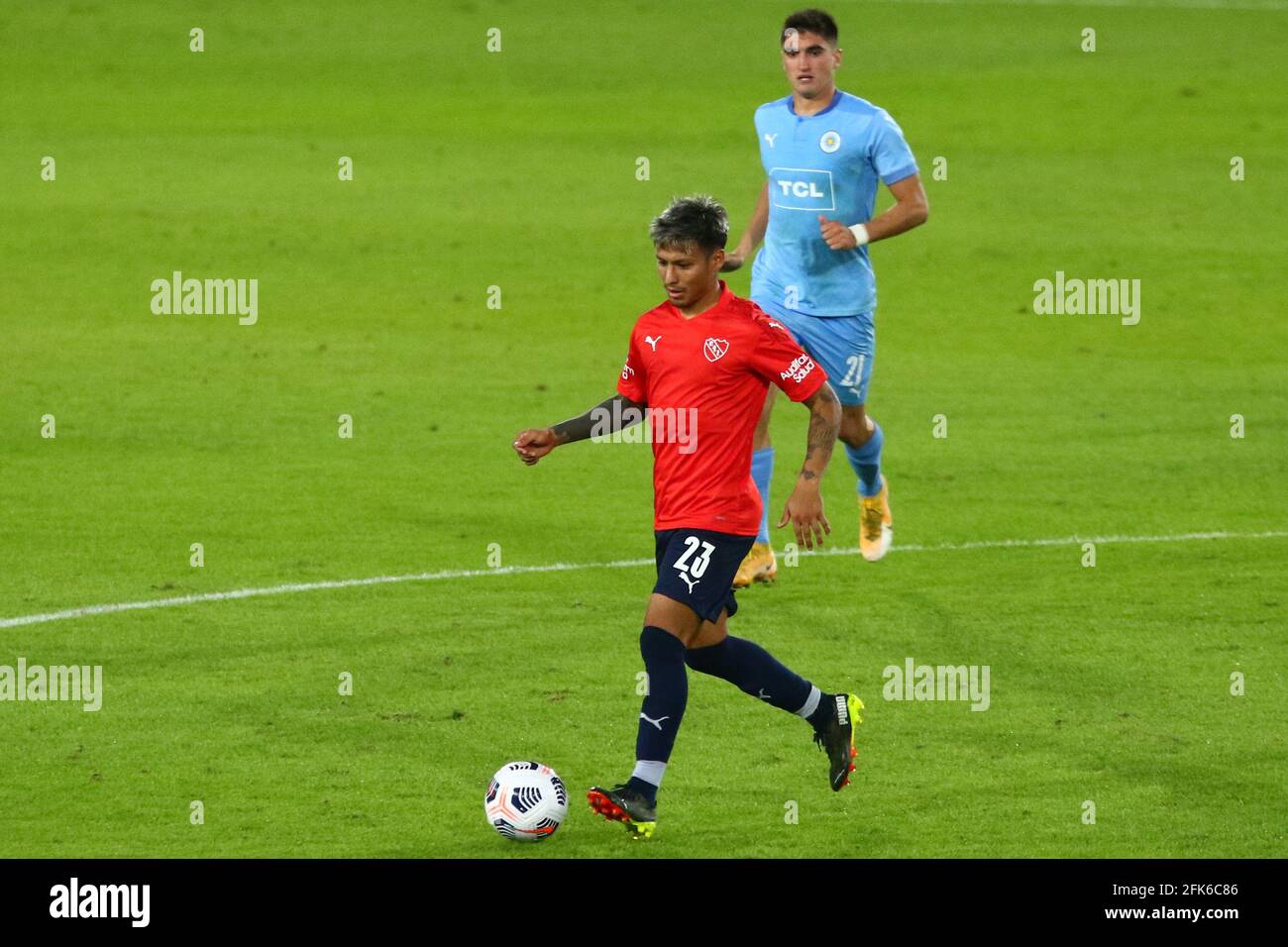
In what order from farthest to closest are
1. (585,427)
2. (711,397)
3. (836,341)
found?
(836,341)
(585,427)
(711,397)

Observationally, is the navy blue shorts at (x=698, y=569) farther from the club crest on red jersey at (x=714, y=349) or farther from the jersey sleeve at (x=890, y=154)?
the jersey sleeve at (x=890, y=154)

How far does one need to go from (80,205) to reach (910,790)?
19431mm

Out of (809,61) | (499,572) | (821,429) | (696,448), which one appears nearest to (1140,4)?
(809,61)

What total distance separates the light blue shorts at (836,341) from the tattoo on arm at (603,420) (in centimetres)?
328

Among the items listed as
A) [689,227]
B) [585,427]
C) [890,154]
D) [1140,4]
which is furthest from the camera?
[1140,4]

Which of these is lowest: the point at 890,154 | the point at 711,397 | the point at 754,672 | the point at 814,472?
the point at 754,672

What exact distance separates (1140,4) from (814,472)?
32802 millimetres

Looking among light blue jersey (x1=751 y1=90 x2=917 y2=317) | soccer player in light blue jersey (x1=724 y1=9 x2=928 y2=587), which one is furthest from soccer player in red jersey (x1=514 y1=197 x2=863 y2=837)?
light blue jersey (x1=751 y1=90 x2=917 y2=317)

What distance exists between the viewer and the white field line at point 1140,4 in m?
38.2

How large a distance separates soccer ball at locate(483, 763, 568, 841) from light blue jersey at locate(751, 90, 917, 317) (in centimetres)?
434

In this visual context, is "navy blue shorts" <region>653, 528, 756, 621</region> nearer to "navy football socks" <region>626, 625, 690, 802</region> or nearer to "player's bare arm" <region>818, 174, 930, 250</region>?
"navy football socks" <region>626, 625, 690, 802</region>

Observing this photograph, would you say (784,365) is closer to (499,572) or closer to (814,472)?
(814,472)

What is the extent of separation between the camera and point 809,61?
11047 mm

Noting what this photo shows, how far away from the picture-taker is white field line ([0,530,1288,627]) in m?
11.0
